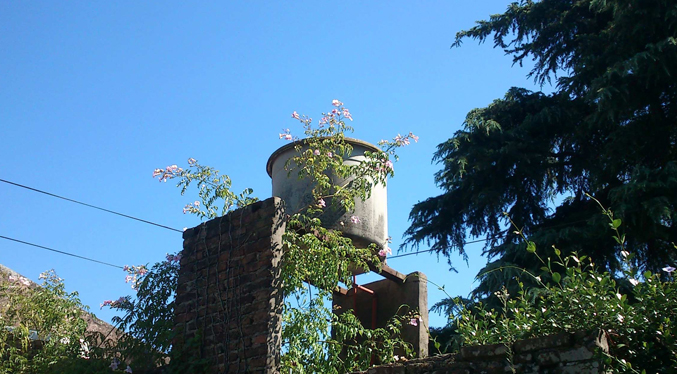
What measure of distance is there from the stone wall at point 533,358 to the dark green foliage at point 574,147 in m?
5.29

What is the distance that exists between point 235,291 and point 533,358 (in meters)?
2.25

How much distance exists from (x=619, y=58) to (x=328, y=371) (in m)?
7.04

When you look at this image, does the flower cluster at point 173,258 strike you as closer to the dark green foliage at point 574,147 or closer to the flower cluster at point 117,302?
the flower cluster at point 117,302

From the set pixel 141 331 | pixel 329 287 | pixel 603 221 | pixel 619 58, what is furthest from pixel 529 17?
pixel 141 331

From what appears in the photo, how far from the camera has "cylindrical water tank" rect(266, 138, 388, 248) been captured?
17.8 feet

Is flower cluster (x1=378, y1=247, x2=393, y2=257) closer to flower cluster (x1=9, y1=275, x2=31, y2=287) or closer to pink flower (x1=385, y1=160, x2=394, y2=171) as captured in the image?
pink flower (x1=385, y1=160, x2=394, y2=171)

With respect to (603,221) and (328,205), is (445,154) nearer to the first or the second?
(603,221)

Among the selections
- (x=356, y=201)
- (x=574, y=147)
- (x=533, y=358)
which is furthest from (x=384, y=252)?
(x=574, y=147)

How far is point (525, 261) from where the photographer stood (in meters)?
9.32

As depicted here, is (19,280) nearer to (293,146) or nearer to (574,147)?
(293,146)

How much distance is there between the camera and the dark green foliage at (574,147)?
852 cm

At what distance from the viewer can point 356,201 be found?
5.63 meters

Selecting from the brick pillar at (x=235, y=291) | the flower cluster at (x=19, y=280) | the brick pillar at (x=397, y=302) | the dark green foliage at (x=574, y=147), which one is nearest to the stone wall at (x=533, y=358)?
the brick pillar at (x=235, y=291)

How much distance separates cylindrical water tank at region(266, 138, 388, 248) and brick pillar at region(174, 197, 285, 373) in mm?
696
